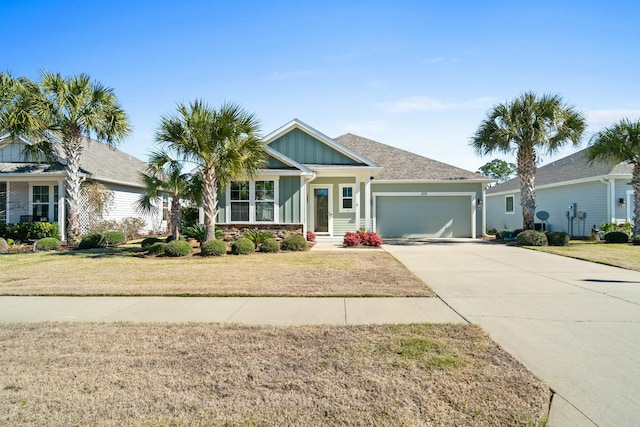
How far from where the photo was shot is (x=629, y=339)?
16.1 feet

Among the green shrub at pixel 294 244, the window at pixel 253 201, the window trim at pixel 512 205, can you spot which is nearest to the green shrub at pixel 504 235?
the window trim at pixel 512 205

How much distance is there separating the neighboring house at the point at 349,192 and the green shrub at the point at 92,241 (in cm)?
498

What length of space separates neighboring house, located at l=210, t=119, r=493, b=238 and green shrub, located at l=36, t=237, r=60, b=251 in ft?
21.0

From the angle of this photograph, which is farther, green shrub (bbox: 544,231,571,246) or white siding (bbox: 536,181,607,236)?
white siding (bbox: 536,181,607,236)

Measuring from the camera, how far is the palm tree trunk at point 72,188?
1609cm

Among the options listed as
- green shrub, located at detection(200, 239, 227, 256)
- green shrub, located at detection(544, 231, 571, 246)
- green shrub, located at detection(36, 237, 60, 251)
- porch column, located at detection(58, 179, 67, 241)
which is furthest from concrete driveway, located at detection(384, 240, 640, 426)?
porch column, located at detection(58, 179, 67, 241)

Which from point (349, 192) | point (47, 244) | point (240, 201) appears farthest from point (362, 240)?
point (47, 244)

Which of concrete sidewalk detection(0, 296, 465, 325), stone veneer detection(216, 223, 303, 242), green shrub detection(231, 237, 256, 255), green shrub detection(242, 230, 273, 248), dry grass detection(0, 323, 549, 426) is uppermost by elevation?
stone veneer detection(216, 223, 303, 242)

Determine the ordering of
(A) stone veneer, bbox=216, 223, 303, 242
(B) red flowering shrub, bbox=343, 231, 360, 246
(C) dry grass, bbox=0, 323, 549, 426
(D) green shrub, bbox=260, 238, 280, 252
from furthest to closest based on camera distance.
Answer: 1. (A) stone veneer, bbox=216, 223, 303, 242
2. (B) red flowering shrub, bbox=343, 231, 360, 246
3. (D) green shrub, bbox=260, 238, 280, 252
4. (C) dry grass, bbox=0, 323, 549, 426

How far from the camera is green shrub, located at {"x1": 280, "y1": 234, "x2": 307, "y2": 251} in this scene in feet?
49.2

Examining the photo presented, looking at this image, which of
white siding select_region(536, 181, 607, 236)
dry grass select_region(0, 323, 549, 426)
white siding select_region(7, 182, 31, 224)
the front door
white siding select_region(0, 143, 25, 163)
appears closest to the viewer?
dry grass select_region(0, 323, 549, 426)

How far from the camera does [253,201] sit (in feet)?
54.7

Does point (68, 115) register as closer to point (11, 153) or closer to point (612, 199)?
point (11, 153)

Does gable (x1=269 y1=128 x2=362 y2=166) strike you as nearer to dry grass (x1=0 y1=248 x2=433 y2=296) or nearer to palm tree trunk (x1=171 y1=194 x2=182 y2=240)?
palm tree trunk (x1=171 y1=194 x2=182 y2=240)
